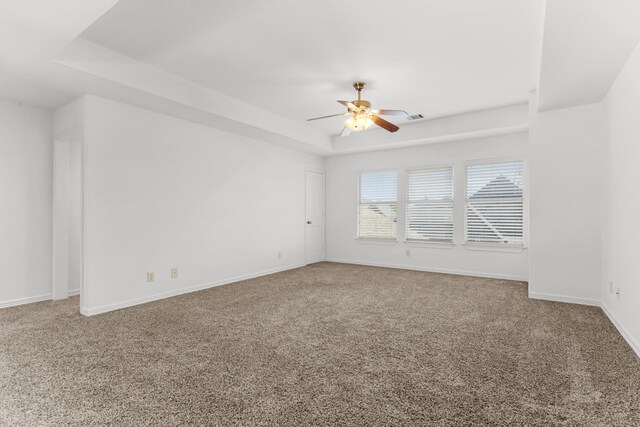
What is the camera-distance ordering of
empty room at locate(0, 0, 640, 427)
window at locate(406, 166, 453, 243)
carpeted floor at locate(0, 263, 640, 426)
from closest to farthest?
carpeted floor at locate(0, 263, 640, 426) < empty room at locate(0, 0, 640, 427) < window at locate(406, 166, 453, 243)

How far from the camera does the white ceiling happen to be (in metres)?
2.70

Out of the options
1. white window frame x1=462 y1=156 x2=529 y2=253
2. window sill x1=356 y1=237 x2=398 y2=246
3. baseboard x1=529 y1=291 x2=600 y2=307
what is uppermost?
white window frame x1=462 y1=156 x2=529 y2=253

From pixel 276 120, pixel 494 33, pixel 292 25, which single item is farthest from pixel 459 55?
pixel 276 120

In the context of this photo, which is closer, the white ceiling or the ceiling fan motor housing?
the white ceiling

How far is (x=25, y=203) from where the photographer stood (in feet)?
13.5

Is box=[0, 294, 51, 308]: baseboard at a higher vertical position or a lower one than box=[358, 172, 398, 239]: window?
lower

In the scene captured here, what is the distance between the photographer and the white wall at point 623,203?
8.70 ft

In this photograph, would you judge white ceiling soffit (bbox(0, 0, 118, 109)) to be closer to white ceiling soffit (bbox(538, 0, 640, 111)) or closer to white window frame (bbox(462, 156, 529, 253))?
white ceiling soffit (bbox(538, 0, 640, 111))

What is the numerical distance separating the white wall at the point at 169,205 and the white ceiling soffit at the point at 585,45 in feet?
13.9

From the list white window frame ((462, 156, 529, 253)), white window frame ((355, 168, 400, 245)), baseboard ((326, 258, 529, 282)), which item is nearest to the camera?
white window frame ((462, 156, 529, 253))

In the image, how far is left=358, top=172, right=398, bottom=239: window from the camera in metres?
6.87

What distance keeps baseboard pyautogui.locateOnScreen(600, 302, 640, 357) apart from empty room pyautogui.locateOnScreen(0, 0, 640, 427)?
3 cm

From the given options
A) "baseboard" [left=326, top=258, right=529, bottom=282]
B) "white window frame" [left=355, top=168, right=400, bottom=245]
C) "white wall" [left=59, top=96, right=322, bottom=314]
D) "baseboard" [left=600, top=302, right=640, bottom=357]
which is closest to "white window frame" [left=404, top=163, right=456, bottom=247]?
"white window frame" [left=355, top=168, right=400, bottom=245]

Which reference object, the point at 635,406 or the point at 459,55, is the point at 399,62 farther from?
the point at 635,406
